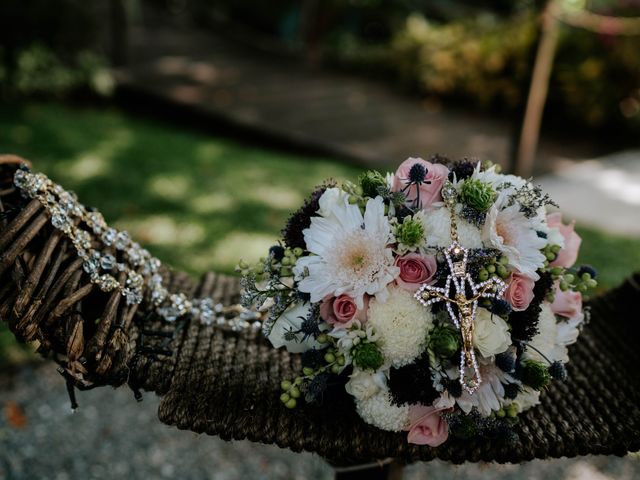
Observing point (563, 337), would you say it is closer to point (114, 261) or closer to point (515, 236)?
point (515, 236)

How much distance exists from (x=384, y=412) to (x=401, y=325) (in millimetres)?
186

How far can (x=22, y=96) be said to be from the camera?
18.9 ft

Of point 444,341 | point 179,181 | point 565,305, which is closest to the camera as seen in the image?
point 444,341

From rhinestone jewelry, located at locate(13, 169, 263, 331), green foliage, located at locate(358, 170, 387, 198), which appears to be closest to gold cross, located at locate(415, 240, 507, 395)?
green foliage, located at locate(358, 170, 387, 198)

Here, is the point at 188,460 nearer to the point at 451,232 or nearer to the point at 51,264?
the point at 51,264

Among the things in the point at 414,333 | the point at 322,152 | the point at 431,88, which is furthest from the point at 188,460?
the point at 431,88

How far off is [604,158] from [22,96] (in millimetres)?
5235

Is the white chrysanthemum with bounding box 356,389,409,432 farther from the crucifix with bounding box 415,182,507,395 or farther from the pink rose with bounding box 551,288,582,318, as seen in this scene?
the pink rose with bounding box 551,288,582,318

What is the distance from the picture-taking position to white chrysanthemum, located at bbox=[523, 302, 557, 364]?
1.34 metres

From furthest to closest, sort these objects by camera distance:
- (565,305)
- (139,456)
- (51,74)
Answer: (51,74) < (139,456) < (565,305)

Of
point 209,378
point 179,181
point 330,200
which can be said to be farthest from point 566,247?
point 179,181

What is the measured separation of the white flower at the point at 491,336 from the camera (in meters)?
1.23

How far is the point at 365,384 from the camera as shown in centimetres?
128

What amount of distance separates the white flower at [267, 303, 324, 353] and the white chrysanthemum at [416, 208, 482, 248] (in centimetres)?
29
